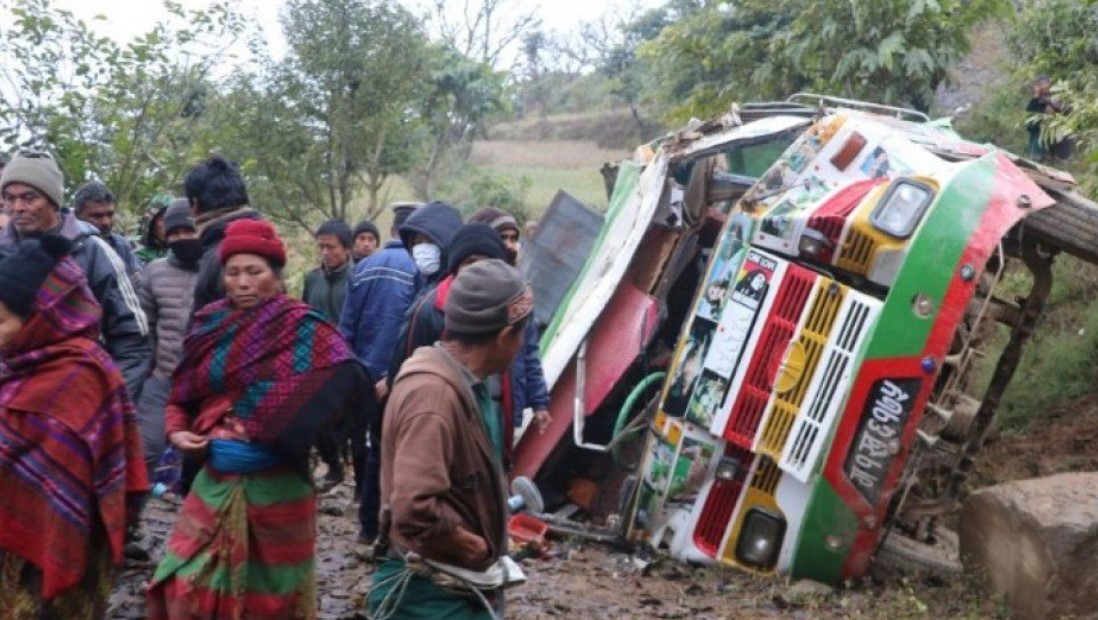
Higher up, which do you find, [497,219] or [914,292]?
[914,292]

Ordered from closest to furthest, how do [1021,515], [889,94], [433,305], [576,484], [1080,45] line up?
[433,305], [1021,515], [576,484], [1080,45], [889,94]

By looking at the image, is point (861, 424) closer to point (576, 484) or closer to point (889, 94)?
point (576, 484)

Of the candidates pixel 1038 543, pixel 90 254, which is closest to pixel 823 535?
pixel 1038 543

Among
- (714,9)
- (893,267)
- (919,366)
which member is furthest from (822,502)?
(714,9)

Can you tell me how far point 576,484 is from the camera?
7258 millimetres

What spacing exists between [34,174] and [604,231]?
4218mm

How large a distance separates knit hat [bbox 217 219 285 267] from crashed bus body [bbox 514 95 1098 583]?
2.75m

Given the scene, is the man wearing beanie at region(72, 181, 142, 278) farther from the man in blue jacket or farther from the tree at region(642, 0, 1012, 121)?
the tree at region(642, 0, 1012, 121)

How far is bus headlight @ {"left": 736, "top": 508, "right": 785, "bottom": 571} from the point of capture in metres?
5.80

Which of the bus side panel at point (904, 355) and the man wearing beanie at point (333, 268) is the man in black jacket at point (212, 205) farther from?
the man wearing beanie at point (333, 268)

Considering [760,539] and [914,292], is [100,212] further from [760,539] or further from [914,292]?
[914,292]

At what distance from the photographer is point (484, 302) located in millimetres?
2805

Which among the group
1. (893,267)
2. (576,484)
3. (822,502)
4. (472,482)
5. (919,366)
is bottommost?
(576,484)

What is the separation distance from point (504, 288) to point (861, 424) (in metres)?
3.13
